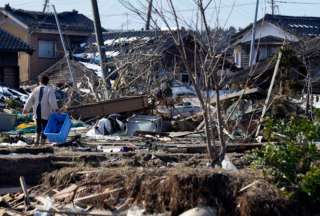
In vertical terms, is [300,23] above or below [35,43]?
above

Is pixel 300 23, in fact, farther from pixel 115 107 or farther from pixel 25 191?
pixel 25 191

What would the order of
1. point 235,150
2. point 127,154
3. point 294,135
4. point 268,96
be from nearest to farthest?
point 294,135, point 127,154, point 235,150, point 268,96

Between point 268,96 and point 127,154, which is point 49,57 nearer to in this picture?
point 268,96

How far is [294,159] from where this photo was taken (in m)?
7.27

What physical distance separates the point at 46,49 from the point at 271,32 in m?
13.8

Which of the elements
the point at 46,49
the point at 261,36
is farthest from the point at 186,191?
the point at 46,49

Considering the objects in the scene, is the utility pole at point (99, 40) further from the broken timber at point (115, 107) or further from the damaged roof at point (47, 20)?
the damaged roof at point (47, 20)

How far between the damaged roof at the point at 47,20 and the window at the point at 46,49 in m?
0.99

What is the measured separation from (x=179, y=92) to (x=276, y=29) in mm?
13277

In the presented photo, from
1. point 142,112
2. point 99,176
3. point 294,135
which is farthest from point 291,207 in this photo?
point 142,112

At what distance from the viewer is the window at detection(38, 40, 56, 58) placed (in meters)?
42.9

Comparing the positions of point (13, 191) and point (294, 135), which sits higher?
point (294, 135)

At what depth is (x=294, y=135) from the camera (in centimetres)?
765

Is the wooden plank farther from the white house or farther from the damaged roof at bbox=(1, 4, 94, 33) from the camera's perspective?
the damaged roof at bbox=(1, 4, 94, 33)
